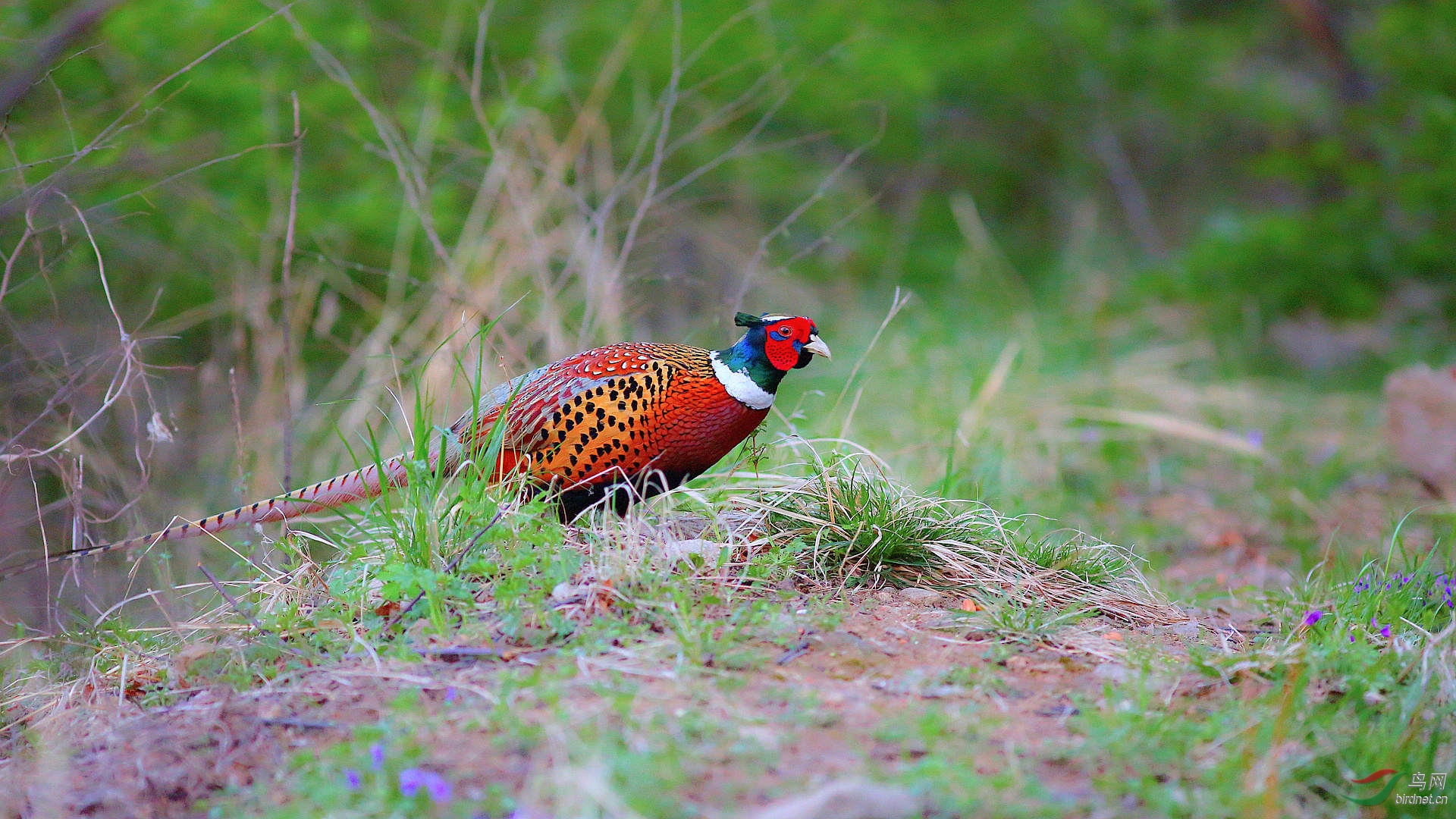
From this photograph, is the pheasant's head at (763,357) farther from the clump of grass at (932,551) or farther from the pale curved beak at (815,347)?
the clump of grass at (932,551)

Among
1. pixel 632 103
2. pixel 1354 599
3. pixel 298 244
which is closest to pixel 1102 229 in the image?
pixel 632 103

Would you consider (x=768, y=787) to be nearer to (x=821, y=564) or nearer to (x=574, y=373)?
(x=821, y=564)

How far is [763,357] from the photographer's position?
3.50 m

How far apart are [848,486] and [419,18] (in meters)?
6.69

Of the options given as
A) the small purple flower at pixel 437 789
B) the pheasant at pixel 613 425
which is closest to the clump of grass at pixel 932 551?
the pheasant at pixel 613 425

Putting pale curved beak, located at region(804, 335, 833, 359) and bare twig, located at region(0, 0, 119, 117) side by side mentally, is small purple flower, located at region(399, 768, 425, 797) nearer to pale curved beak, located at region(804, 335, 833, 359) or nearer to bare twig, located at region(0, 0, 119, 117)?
pale curved beak, located at region(804, 335, 833, 359)

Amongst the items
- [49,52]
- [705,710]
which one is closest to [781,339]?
[705,710]

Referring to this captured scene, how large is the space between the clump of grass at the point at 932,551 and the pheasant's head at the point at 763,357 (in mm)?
313

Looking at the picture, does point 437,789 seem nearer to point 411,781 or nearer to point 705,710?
point 411,781

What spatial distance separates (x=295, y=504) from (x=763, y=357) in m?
1.60

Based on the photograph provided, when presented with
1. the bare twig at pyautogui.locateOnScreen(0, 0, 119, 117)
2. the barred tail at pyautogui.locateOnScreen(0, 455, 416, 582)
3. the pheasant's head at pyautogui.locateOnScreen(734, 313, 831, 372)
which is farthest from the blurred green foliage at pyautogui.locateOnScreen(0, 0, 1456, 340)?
the pheasant's head at pyautogui.locateOnScreen(734, 313, 831, 372)

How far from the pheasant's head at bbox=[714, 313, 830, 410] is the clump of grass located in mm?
313

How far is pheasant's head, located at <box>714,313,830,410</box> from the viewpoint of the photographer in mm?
3500

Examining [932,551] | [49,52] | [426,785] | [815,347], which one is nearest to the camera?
[426,785]
